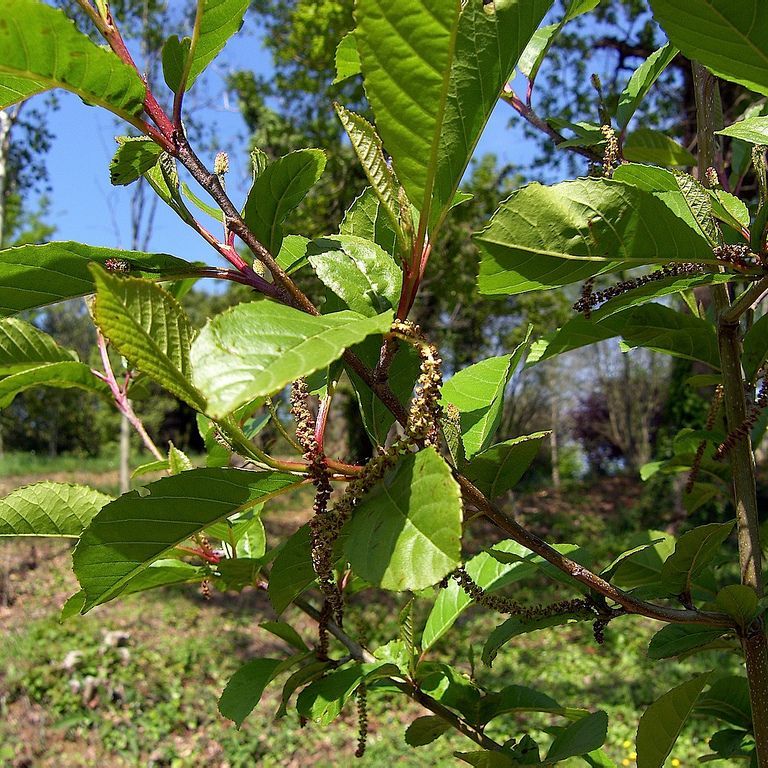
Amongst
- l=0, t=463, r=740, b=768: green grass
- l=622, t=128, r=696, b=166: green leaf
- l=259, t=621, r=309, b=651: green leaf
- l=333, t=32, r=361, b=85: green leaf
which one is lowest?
l=0, t=463, r=740, b=768: green grass

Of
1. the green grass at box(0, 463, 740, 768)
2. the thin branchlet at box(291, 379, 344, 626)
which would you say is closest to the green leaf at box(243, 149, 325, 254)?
the thin branchlet at box(291, 379, 344, 626)

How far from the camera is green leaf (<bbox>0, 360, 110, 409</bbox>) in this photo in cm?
87

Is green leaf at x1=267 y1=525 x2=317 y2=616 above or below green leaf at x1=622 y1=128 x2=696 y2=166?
below

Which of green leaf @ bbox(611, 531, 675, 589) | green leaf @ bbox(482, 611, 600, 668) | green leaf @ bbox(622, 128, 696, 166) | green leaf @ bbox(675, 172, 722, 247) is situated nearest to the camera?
green leaf @ bbox(675, 172, 722, 247)

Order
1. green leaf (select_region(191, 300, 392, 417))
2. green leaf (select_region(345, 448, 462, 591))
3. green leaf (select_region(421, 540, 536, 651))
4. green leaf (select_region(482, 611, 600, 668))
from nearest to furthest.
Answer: green leaf (select_region(191, 300, 392, 417)) < green leaf (select_region(345, 448, 462, 591)) < green leaf (select_region(482, 611, 600, 668)) < green leaf (select_region(421, 540, 536, 651))

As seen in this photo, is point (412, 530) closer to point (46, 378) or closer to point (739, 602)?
point (739, 602)

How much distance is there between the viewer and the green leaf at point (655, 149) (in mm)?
1229

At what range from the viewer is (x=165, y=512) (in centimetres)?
59

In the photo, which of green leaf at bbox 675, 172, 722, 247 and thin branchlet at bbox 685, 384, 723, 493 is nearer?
green leaf at bbox 675, 172, 722, 247

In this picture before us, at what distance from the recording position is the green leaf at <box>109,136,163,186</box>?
0.63 meters

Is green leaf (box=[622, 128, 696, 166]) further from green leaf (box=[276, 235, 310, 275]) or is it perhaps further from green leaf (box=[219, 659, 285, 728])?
green leaf (box=[219, 659, 285, 728])

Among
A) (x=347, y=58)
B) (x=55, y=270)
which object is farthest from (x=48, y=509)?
(x=347, y=58)

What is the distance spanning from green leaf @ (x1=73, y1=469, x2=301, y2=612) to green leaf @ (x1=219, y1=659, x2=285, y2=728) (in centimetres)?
40

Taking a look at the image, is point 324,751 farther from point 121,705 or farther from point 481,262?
point 481,262
